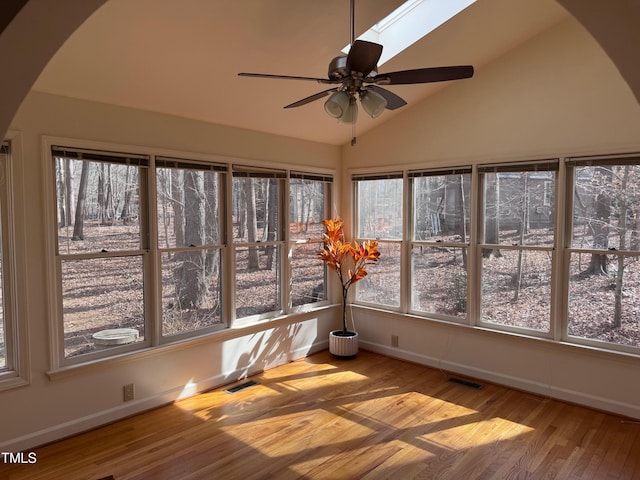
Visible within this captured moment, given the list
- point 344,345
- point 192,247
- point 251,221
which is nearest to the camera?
point 192,247

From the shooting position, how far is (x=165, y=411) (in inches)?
137

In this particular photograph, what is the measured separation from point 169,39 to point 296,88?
120 cm

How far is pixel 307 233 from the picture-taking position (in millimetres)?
4867

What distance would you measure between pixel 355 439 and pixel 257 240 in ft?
6.92

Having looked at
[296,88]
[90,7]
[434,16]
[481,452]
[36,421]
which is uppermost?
[434,16]

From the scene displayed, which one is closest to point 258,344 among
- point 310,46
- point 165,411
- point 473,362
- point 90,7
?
point 165,411

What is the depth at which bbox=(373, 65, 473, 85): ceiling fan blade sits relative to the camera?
2.18 m

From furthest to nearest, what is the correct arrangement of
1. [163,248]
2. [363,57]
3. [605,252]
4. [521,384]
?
[521,384], [163,248], [605,252], [363,57]

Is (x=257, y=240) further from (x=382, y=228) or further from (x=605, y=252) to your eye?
(x=605, y=252)

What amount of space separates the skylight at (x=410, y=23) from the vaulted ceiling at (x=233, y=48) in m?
0.06

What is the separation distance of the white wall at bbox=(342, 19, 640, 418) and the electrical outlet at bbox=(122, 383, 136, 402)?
106 inches

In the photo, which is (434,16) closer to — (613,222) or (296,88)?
(296,88)

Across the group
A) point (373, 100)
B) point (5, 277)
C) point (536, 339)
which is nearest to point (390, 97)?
point (373, 100)

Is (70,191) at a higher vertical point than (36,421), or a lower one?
higher
